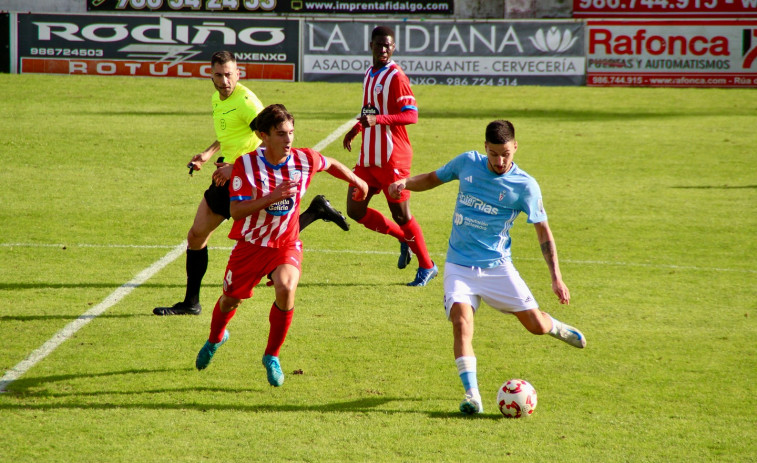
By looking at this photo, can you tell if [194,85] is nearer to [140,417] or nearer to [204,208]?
[204,208]

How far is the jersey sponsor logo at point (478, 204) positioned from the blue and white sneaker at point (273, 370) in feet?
5.58

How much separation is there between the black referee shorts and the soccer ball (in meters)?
3.02

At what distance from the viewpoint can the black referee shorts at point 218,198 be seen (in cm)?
754

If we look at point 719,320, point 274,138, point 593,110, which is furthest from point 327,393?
point 593,110

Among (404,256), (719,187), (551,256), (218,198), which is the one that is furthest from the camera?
(719,187)

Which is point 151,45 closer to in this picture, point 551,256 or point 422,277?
point 422,277

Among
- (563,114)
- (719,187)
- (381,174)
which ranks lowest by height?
(719,187)

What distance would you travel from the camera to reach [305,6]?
31422 millimetres

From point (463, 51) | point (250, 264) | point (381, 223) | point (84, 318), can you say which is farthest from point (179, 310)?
point (463, 51)

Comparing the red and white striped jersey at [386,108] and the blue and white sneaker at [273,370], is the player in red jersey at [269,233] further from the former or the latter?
the red and white striped jersey at [386,108]

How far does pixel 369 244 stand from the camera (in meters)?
10.9

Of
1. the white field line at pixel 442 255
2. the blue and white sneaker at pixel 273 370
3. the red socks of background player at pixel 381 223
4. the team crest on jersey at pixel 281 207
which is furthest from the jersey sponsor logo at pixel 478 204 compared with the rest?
the white field line at pixel 442 255

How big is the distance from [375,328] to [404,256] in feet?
6.81

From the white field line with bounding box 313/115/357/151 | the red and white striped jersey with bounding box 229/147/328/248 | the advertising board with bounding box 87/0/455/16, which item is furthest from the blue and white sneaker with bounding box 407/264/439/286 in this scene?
the advertising board with bounding box 87/0/455/16
